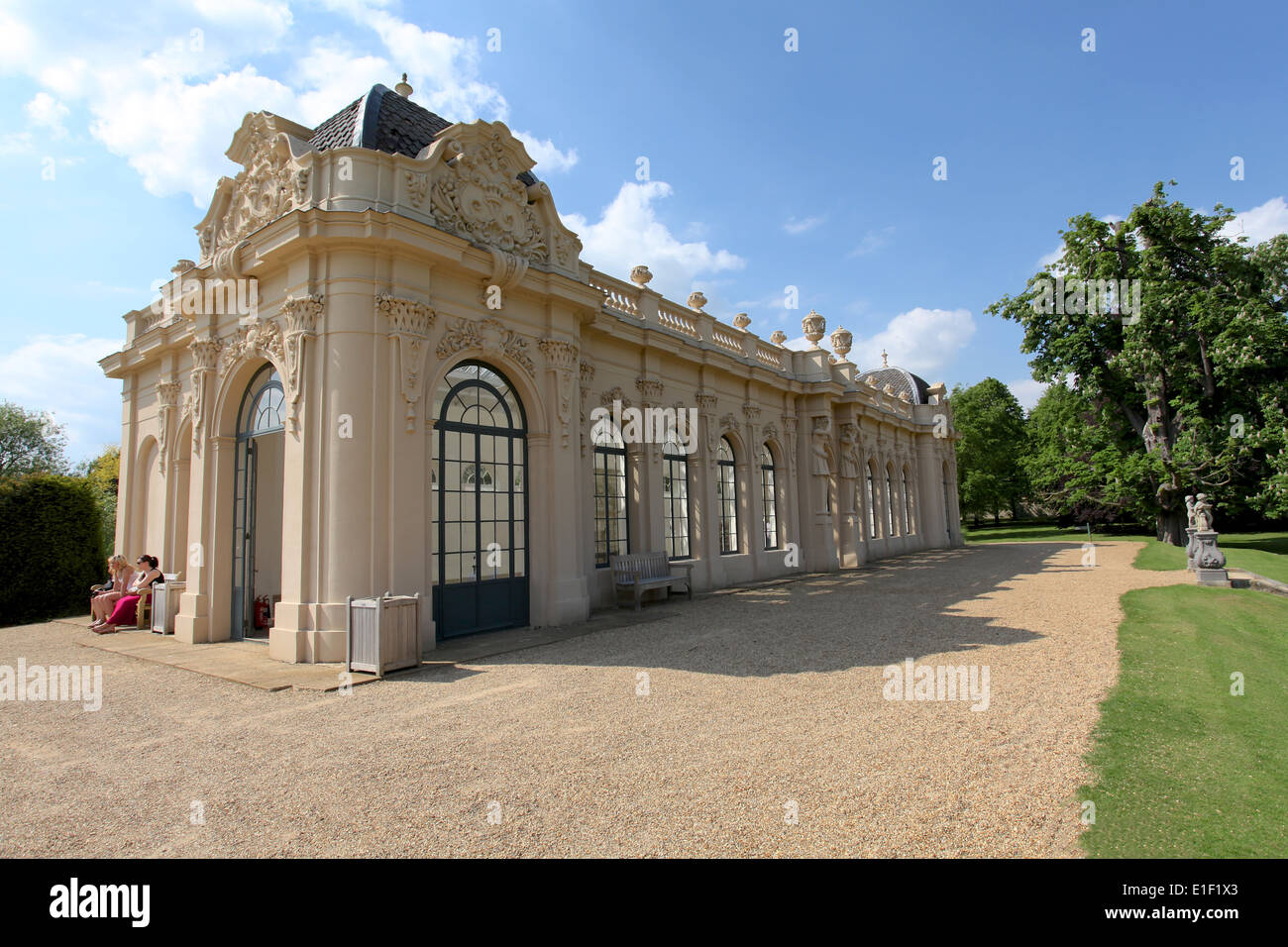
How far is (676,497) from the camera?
1410cm

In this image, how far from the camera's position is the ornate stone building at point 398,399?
7.89 meters

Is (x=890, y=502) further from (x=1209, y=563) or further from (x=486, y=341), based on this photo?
(x=486, y=341)

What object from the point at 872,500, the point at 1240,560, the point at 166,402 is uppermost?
the point at 166,402

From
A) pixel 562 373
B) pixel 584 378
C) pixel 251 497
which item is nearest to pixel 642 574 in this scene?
pixel 584 378

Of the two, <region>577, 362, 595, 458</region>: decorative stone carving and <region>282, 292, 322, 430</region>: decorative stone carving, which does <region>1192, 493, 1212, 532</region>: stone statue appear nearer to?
<region>577, 362, 595, 458</region>: decorative stone carving

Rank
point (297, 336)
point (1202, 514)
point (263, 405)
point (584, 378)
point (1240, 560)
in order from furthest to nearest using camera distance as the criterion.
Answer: point (1240, 560) < point (1202, 514) < point (584, 378) < point (263, 405) < point (297, 336)

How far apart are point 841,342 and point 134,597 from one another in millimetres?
18813

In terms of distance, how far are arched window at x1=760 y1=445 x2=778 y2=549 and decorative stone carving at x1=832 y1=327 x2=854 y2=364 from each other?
5358mm

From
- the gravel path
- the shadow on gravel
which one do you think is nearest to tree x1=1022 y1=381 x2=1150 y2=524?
the shadow on gravel

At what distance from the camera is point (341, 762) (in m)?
4.34

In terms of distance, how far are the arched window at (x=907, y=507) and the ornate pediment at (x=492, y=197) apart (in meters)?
21.1

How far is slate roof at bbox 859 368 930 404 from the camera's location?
30.1 metres
